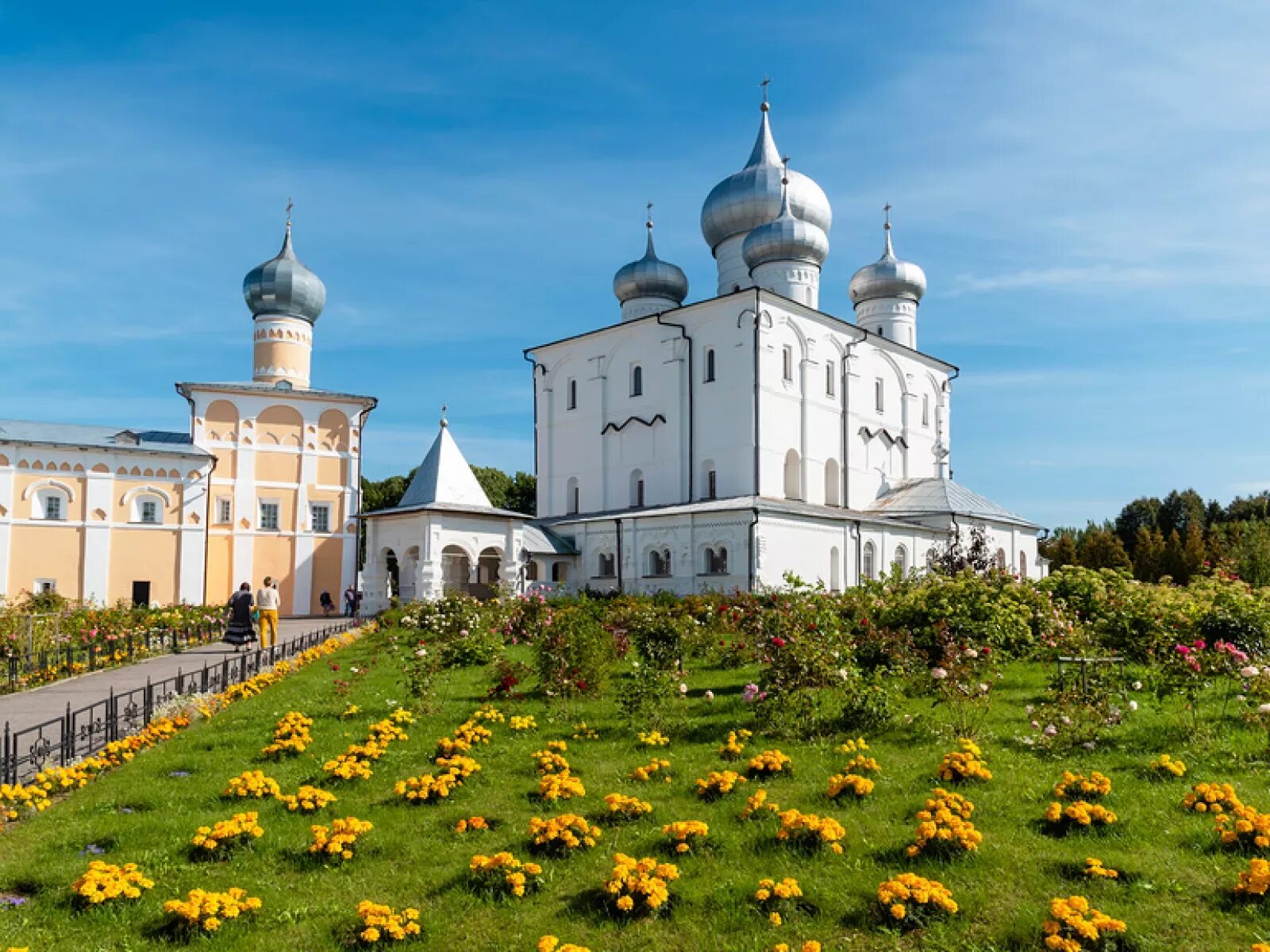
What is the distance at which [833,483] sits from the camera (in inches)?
1168

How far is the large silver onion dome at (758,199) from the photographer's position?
31141 mm

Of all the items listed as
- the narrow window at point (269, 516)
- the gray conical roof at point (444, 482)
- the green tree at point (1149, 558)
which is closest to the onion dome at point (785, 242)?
the gray conical roof at point (444, 482)

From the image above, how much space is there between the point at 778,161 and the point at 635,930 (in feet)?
100

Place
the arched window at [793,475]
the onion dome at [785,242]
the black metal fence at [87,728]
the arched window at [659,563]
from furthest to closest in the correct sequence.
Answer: the onion dome at [785,242], the arched window at [793,475], the arched window at [659,563], the black metal fence at [87,728]

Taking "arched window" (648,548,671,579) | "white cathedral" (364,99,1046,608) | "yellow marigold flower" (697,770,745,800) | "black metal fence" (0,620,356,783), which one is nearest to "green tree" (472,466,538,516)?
"white cathedral" (364,99,1046,608)

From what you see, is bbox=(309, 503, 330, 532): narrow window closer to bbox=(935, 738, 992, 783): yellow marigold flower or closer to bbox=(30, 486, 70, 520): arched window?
bbox=(30, 486, 70, 520): arched window

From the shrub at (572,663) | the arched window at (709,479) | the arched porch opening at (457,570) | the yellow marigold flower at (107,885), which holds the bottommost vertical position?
the yellow marigold flower at (107,885)

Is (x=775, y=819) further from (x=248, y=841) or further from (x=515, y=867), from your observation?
(x=248, y=841)

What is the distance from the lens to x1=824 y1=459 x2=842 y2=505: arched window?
96.9 ft

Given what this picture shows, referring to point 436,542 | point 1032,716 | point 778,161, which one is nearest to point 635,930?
point 1032,716

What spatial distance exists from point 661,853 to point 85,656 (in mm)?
11174

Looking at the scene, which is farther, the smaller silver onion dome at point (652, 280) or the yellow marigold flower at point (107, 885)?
the smaller silver onion dome at point (652, 280)

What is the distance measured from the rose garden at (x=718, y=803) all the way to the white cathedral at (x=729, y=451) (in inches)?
567

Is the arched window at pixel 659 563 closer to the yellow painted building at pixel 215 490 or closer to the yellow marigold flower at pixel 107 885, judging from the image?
the yellow painted building at pixel 215 490
